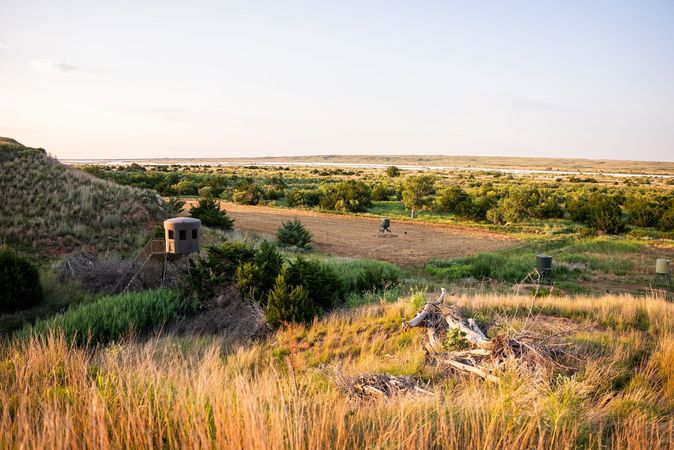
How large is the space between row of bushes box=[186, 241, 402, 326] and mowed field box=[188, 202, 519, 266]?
23.4 ft

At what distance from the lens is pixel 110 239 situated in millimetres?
14625

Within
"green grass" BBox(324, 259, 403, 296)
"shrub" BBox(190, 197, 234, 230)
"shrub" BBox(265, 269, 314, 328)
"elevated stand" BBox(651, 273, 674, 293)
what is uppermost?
"shrub" BBox(190, 197, 234, 230)

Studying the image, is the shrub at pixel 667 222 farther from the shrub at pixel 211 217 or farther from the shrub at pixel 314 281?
the shrub at pixel 211 217

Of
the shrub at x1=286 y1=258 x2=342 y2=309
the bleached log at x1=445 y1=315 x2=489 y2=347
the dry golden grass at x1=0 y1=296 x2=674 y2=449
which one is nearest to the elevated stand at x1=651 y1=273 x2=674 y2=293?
the dry golden grass at x1=0 y1=296 x2=674 y2=449

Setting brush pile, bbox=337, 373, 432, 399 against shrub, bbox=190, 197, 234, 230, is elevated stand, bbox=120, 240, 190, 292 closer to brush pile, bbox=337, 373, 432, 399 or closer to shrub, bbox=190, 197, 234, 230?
brush pile, bbox=337, 373, 432, 399

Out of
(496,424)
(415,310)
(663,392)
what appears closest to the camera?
(496,424)

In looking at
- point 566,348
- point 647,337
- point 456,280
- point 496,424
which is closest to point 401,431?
point 496,424

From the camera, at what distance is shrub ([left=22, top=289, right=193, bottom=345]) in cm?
732

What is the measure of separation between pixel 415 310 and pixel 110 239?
11.3 meters

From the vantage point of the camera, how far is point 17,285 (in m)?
8.61

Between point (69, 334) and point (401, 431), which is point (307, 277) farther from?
point (401, 431)

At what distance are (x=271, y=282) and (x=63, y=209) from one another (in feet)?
33.8

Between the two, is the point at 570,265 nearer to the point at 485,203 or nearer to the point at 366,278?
the point at 366,278

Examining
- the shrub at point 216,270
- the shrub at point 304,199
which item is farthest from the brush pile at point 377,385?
the shrub at point 304,199
